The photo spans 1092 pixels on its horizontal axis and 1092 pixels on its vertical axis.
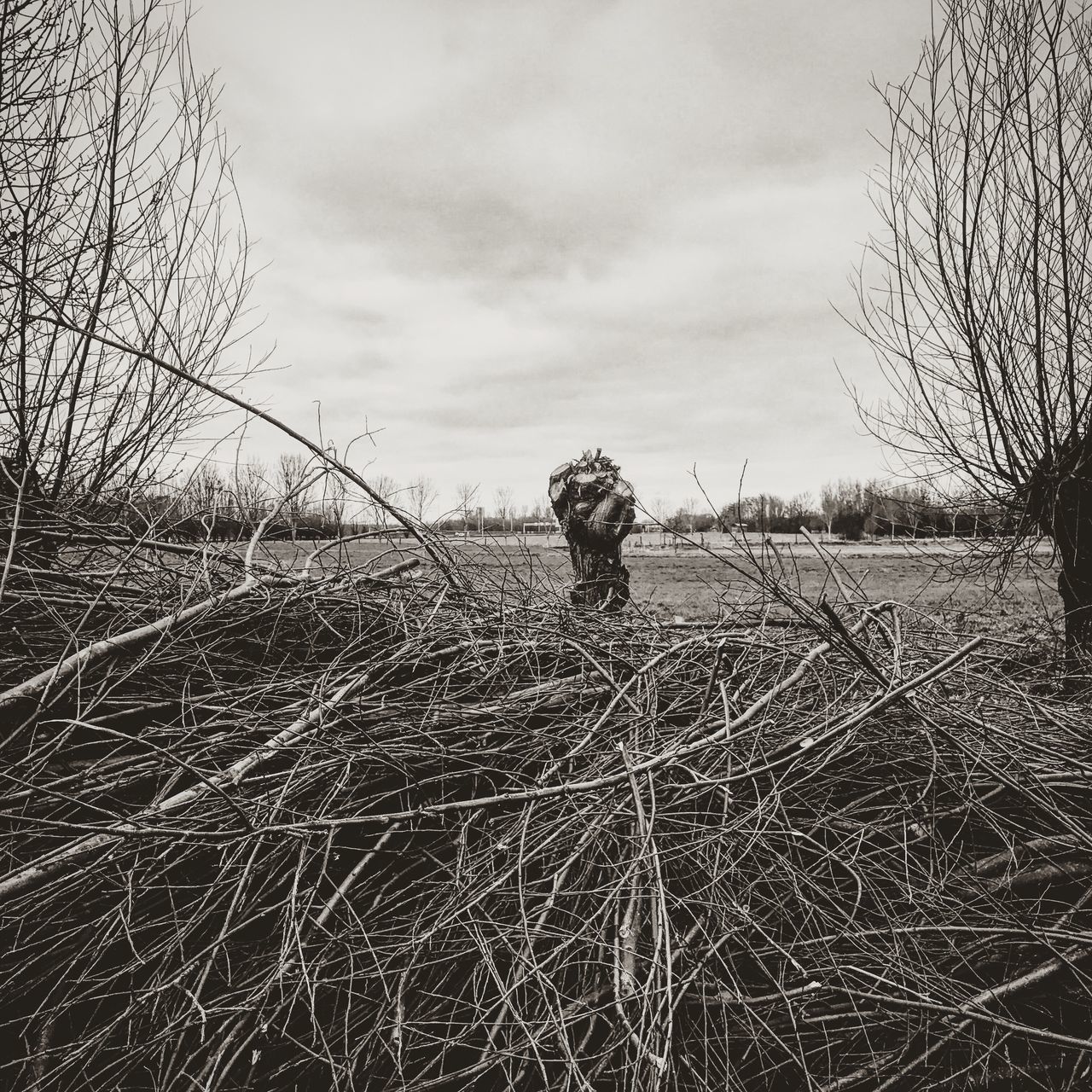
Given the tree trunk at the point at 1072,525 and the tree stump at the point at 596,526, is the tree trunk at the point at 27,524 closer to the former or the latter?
the tree stump at the point at 596,526

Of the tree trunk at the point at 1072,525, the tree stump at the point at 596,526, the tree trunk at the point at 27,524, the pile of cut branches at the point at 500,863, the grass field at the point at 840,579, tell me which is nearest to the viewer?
the pile of cut branches at the point at 500,863

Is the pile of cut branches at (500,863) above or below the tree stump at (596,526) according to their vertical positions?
below

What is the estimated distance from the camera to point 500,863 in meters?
1.80

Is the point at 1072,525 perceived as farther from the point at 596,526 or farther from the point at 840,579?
the point at 596,526

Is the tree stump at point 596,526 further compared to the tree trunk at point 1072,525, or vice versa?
the tree stump at point 596,526

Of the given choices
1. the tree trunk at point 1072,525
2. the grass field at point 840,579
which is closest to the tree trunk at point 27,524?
the grass field at point 840,579

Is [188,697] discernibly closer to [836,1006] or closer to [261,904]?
[261,904]

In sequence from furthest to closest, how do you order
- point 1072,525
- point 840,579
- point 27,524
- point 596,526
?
point 840,579
point 1072,525
point 596,526
point 27,524

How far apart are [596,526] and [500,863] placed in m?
2.12

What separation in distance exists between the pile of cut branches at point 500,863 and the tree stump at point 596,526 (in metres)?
1.26

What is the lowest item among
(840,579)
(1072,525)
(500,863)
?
(500,863)

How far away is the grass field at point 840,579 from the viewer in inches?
112

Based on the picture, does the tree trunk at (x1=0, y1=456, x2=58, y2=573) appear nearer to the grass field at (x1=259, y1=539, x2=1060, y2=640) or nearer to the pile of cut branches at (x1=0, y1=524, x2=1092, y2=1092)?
the pile of cut branches at (x1=0, y1=524, x2=1092, y2=1092)

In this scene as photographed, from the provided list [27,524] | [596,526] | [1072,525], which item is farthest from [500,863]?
[1072,525]
